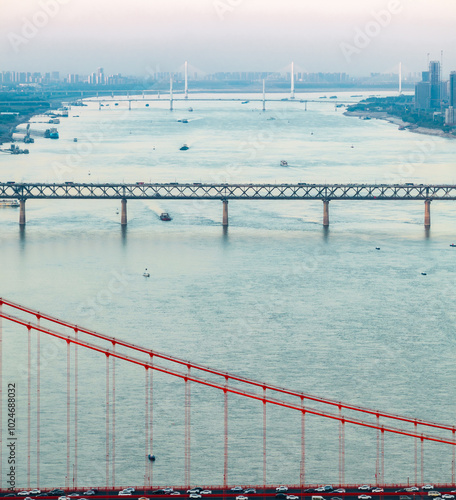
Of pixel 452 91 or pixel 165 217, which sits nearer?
pixel 165 217

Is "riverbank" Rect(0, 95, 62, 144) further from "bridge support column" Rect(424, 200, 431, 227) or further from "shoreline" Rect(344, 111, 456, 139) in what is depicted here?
"bridge support column" Rect(424, 200, 431, 227)

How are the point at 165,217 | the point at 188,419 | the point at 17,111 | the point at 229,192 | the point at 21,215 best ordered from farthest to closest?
1. the point at 17,111
2. the point at 229,192
3. the point at 165,217
4. the point at 21,215
5. the point at 188,419

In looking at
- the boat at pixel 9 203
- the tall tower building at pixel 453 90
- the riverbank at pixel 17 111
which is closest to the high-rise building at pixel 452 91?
the tall tower building at pixel 453 90

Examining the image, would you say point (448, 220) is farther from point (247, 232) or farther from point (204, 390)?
point (204, 390)

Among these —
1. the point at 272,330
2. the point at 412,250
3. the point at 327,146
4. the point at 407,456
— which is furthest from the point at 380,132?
the point at 407,456

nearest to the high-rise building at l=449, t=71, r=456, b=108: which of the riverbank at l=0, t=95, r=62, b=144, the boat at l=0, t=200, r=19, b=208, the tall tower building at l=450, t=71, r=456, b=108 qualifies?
the tall tower building at l=450, t=71, r=456, b=108

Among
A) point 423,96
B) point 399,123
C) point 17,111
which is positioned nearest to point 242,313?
point 399,123

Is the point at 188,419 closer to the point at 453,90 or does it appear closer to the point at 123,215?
the point at 123,215
